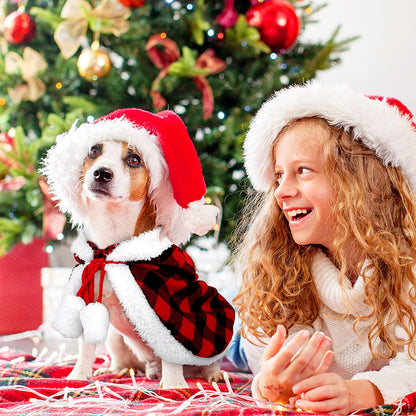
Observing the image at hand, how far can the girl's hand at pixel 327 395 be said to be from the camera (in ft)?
2.53

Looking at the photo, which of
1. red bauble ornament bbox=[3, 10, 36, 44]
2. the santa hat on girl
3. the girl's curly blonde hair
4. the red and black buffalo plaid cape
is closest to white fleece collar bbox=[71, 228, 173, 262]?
the red and black buffalo plaid cape

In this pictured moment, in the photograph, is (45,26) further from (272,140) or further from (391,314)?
(391,314)

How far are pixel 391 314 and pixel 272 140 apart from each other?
41cm

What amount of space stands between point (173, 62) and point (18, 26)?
634 millimetres

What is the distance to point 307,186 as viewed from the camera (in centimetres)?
97

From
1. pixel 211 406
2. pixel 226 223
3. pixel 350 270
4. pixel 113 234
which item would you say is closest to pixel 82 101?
pixel 226 223

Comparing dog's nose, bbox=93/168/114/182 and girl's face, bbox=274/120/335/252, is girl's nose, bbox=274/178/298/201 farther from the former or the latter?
dog's nose, bbox=93/168/114/182

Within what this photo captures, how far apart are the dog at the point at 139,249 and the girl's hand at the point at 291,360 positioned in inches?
11.9

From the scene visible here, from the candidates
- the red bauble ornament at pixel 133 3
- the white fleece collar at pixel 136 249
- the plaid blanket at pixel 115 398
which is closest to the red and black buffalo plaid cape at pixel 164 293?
the white fleece collar at pixel 136 249

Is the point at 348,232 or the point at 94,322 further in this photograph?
the point at 94,322

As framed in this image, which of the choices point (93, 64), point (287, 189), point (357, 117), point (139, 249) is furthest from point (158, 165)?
point (93, 64)

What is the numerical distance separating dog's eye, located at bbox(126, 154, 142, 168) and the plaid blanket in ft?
1.49

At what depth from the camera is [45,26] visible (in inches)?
81.0

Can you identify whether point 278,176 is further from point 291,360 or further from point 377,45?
point 377,45
